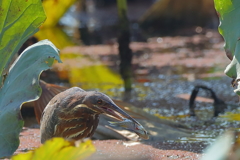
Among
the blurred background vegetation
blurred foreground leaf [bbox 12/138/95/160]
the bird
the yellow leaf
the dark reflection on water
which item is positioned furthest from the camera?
the blurred background vegetation

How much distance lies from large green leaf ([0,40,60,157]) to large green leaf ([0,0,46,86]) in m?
0.08

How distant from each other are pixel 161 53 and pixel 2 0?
479cm

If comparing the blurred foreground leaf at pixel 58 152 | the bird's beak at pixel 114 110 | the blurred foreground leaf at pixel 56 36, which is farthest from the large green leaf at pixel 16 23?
the blurred foreground leaf at pixel 56 36

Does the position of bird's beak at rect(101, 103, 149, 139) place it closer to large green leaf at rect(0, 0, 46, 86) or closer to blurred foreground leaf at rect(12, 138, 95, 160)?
Result: large green leaf at rect(0, 0, 46, 86)

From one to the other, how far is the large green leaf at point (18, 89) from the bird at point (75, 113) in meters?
0.24

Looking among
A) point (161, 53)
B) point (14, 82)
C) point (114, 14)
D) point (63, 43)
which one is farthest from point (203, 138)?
point (114, 14)

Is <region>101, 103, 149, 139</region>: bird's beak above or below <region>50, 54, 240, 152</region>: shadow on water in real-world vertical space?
above

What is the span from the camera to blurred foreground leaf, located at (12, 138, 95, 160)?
989 millimetres

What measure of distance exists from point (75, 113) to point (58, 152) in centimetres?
150

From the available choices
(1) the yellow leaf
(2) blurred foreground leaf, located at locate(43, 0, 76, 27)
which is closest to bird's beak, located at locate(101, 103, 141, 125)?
(1) the yellow leaf

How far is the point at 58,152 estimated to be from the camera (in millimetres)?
1016

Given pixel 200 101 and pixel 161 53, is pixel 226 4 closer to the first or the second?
pixel 200 101

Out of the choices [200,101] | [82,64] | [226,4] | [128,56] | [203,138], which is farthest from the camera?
[82,64]

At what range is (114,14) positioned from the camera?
1312 centimetres
